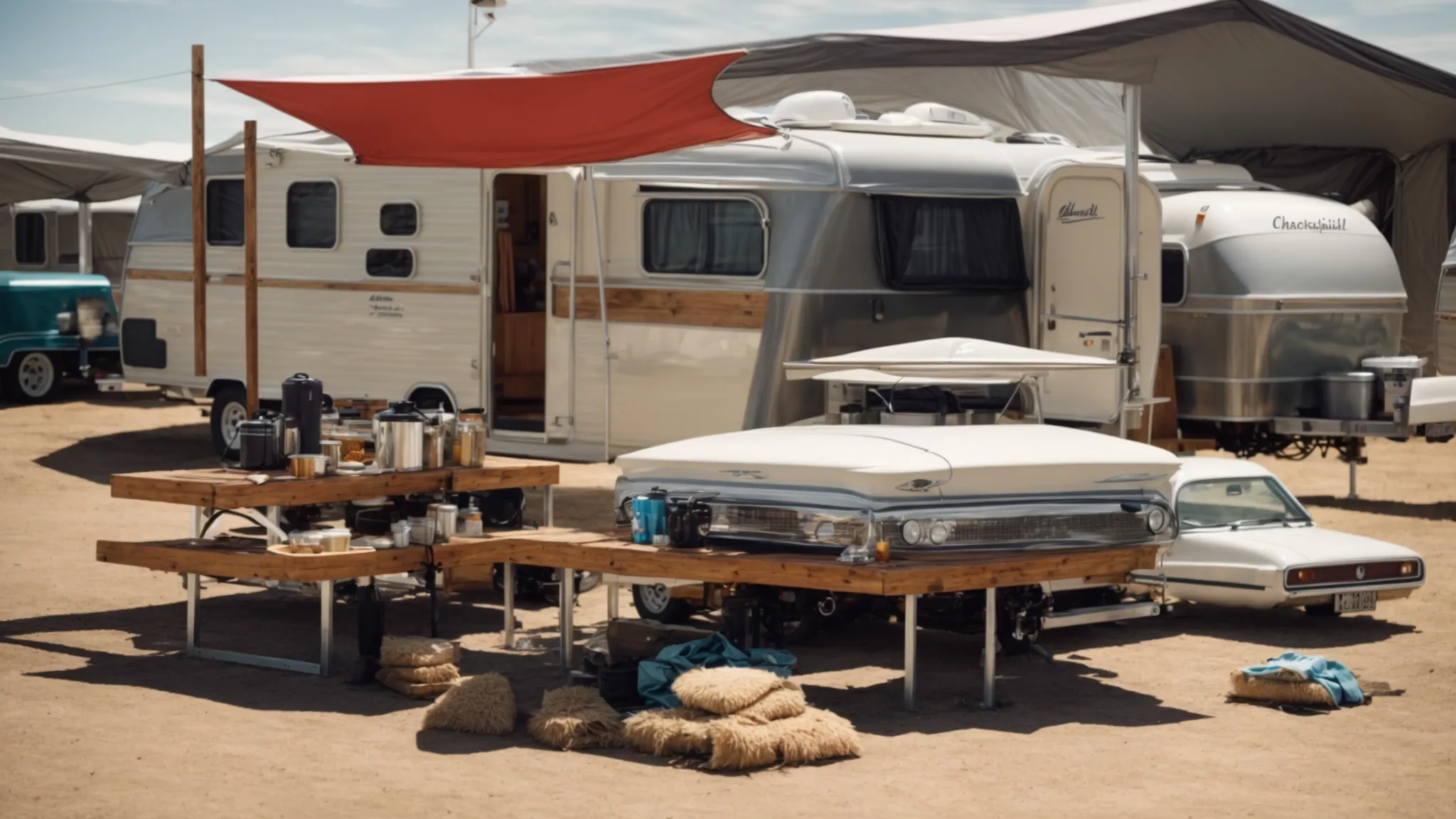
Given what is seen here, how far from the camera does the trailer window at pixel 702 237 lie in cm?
1173

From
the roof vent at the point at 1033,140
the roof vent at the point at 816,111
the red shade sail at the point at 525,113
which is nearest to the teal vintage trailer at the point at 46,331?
the red shade sail at the point at 525,113

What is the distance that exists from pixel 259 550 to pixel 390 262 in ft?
18.0

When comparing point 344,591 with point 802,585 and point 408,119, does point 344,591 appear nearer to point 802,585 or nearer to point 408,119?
point 408,119

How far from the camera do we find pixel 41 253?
88.9 feet

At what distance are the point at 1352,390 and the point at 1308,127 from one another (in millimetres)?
A: 4374

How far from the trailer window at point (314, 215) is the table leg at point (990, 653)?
7.80m

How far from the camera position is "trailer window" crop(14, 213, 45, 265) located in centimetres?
2700

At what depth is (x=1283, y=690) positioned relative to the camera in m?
7.84

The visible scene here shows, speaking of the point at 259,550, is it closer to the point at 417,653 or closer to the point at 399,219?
the point at 417,653

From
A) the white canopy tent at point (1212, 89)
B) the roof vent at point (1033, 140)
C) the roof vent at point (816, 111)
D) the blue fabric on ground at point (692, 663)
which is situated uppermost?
the white canopy tent at point (1212, 89)

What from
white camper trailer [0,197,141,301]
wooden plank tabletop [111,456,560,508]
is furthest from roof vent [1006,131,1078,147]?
white camper trailer [0,197,141,301]

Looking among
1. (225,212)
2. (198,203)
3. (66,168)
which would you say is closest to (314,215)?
(225,212)

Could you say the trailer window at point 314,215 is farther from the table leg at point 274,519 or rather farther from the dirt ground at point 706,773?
the table leg at point 274,519

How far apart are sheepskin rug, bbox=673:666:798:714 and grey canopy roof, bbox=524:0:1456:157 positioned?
562cm
